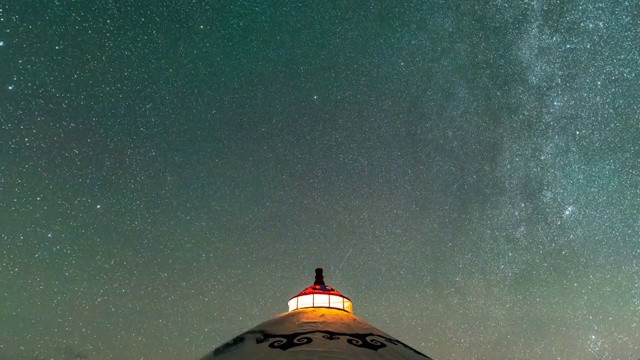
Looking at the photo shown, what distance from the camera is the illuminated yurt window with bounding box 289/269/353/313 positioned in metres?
5.36

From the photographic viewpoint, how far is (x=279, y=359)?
4102 millimetres

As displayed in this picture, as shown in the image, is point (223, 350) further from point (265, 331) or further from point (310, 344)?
point (310, 344)

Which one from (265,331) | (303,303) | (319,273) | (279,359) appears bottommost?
(279,359)

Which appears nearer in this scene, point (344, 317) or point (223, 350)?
point (223, 350)

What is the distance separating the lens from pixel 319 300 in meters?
5.38

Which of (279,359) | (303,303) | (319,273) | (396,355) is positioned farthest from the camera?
(319,273)

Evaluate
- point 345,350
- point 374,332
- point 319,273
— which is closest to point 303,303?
point 319,273

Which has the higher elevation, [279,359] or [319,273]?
[319,273]

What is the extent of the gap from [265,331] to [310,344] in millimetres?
480

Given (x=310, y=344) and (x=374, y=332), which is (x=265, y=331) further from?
(x=374, y=332)

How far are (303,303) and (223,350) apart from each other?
1106mm

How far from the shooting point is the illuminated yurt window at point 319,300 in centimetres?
536

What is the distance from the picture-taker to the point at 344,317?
193 inches

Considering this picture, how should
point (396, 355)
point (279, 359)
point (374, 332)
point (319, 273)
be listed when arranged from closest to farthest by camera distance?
point (279, 359)
point (396, 355)
point (374, 332)
point (319, 273)
